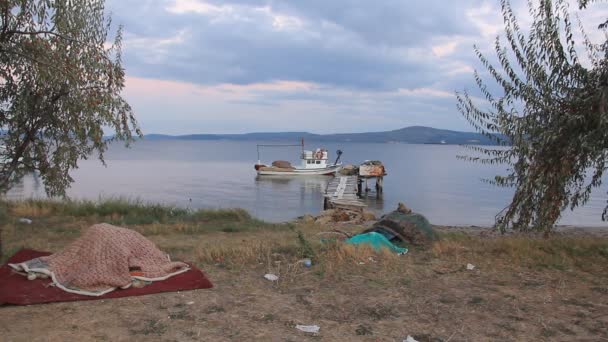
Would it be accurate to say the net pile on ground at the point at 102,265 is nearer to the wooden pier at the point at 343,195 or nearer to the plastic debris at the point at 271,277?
the plastic debris at the point at 271,277

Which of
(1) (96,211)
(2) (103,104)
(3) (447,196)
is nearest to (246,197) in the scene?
(3) (447,196)

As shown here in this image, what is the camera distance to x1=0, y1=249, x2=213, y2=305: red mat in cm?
548

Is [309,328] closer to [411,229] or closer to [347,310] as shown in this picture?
[347,310]

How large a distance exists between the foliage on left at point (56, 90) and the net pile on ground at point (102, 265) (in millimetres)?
1799

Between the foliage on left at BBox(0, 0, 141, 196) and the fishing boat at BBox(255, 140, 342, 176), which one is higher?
the foliage on left at BBox(0, 0, 141, 196)

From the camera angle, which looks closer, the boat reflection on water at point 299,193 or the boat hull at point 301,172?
the boat reflection on water at point 299,193

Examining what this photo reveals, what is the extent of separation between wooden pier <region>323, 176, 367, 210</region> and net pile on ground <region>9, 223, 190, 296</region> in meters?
17.9

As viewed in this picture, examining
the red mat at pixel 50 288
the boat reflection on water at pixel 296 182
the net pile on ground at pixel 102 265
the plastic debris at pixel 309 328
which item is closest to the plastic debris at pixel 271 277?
the red mat at pixel 50 288

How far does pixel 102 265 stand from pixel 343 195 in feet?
86.2

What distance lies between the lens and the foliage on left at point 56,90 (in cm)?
644

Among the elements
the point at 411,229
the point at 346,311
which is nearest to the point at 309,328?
the point at 346,311

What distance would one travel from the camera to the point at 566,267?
755 cm

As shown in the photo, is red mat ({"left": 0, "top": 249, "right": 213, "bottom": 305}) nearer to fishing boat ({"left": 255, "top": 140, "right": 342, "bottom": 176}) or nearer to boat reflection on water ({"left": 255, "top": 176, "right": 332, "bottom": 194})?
boat reflection on water ({"left": 255, "top": 176, "right": 332, "bottom": 194})

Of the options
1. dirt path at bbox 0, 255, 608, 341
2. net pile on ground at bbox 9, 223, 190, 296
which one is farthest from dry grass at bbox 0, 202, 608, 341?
net pile on ground at bbox 9, 223, 190, 296
